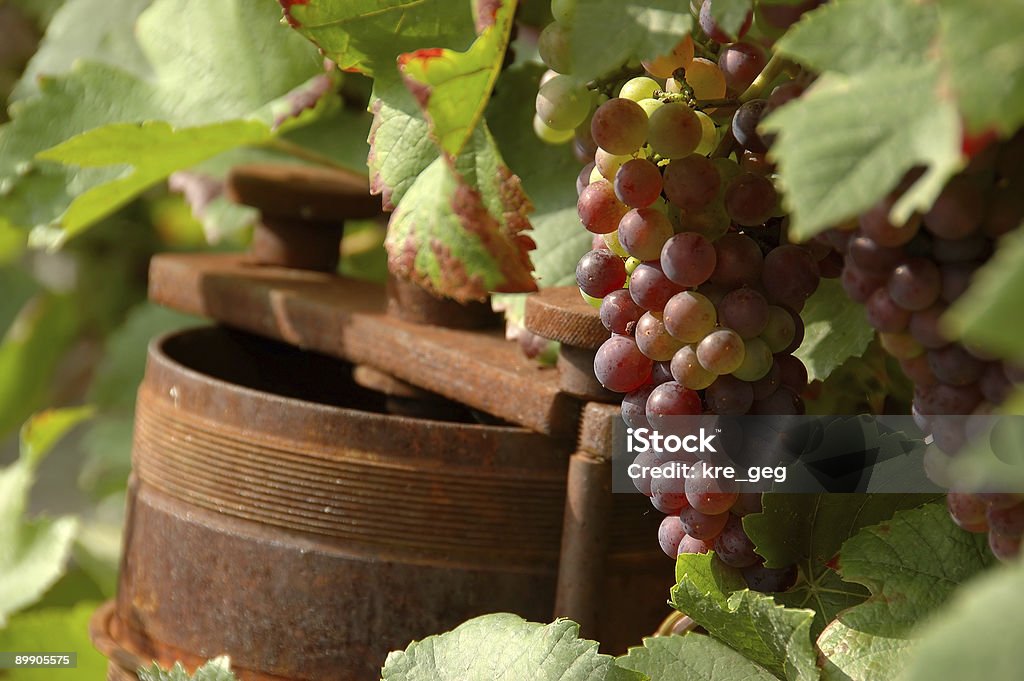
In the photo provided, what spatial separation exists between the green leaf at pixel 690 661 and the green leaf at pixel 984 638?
6.9 inches

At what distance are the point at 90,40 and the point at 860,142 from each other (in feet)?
1.92

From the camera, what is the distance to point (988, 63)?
201 mm

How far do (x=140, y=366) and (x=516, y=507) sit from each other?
620 millimetres

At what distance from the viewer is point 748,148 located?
0.32 metres

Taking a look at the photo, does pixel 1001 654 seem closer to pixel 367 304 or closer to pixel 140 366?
pixel 367 304

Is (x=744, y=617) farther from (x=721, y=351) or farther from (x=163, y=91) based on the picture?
(x=163, y=91)

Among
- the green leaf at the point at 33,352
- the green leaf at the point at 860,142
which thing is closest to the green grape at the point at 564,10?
the green leaf at the point at 860,142

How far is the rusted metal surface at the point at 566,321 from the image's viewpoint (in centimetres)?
40

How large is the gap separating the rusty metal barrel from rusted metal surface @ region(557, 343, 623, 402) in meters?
0.03

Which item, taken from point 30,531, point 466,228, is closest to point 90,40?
point 30,531

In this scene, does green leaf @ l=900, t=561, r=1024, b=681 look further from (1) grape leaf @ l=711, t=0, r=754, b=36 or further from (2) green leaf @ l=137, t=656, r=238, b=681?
(2) green leaf @ l=137, t=656, r=238, b=681

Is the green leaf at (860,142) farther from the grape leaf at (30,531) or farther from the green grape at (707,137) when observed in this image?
the grape leaf at (30,531)

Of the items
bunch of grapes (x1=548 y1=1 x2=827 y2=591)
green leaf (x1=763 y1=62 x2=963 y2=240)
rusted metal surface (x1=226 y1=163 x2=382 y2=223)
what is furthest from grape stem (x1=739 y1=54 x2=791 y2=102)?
rusted metal surface (x1=226 y1=163 x2=382 y2=223)

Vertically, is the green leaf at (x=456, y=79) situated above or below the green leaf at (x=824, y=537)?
above
